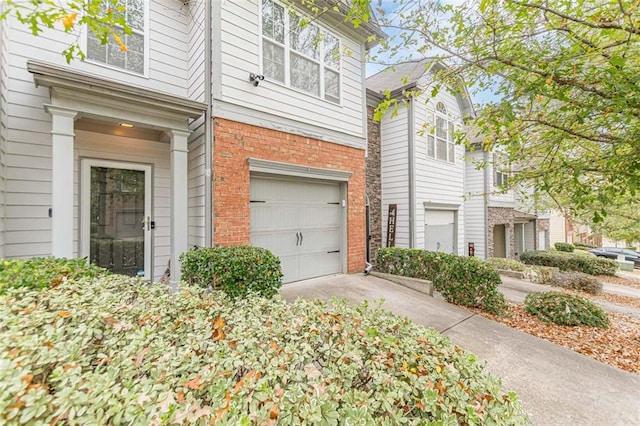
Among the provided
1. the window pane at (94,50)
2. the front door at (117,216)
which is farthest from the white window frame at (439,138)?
the window pane at (94,50)

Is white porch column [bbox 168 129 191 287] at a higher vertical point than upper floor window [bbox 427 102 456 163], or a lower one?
lower

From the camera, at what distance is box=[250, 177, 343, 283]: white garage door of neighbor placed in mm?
5594

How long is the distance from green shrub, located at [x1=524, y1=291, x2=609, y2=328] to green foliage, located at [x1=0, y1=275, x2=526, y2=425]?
5.12 m

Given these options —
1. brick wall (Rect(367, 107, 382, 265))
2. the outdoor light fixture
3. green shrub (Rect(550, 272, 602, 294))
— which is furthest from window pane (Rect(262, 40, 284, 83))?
green shrub (Rect(550, 272, 602, 294))

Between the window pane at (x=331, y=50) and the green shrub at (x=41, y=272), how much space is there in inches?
241

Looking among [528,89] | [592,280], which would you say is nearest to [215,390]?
[528,89]

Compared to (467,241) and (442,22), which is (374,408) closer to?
(442,22)

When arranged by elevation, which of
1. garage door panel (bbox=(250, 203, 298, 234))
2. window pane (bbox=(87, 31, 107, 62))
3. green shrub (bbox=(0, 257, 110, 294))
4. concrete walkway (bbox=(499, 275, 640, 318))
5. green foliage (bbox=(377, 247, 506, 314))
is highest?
window pane (bbox=(87, 31, 107, 62))

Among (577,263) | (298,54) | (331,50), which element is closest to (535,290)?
(577,263)

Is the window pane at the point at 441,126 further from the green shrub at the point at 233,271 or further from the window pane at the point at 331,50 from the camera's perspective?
the green shrub at the point at 233,271

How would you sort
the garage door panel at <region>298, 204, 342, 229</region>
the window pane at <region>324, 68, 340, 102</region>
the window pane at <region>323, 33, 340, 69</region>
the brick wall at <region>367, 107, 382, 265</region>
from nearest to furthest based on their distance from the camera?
the garage door panel at <region>298, 204, 342, 229</region>, the window pane at <region>323, 33, 340, 69</region>, the window pane at <region>324, 68, 340, 102</region>, the brick wall at <region>367, 107, 382, 265</region>

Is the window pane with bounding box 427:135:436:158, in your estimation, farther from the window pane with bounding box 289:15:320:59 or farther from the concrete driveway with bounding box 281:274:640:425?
the concrete driveway with bounding box 281:274:640:425

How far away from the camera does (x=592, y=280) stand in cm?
925

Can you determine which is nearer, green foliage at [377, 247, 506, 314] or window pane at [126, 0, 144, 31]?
window pane at [126, 0, 144, 31]
